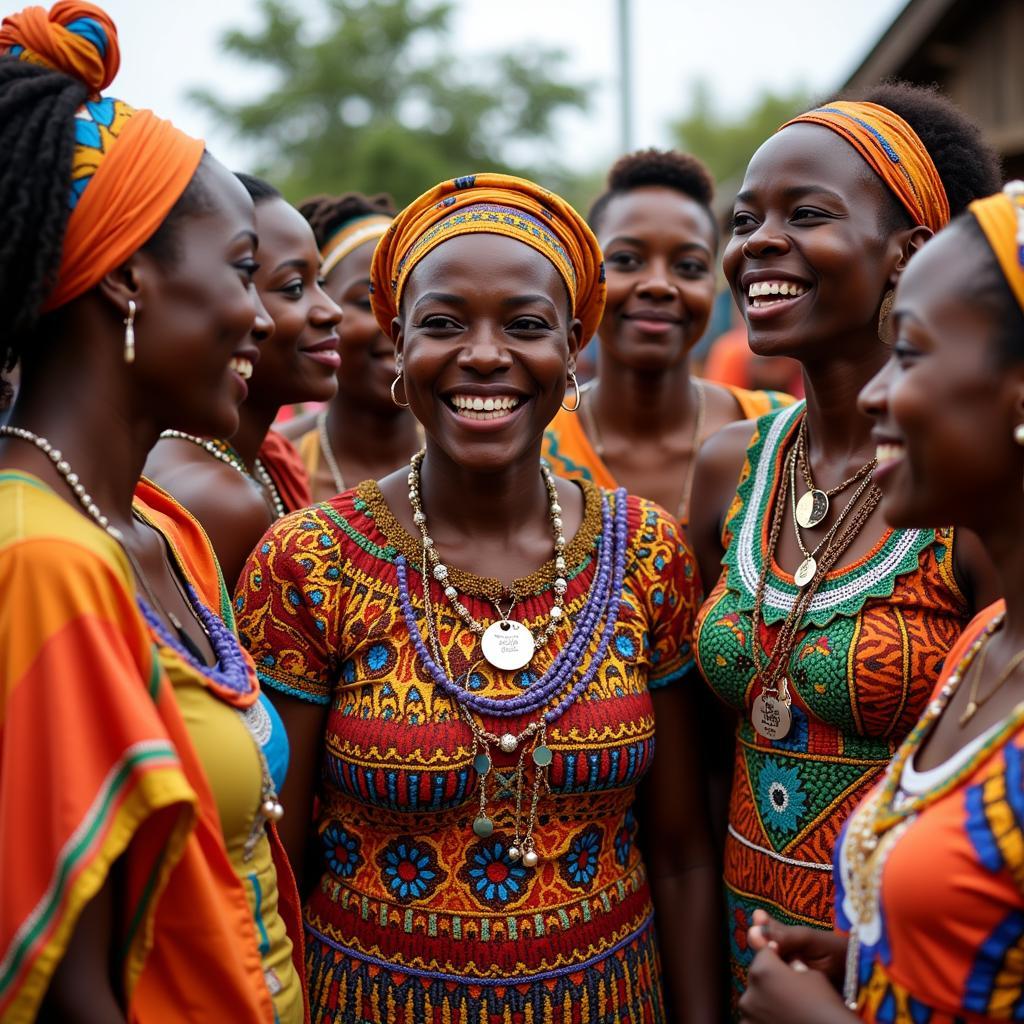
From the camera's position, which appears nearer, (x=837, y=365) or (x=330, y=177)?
(x=837, y=365)

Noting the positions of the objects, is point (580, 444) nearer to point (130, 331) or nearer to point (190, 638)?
point (190, 638)

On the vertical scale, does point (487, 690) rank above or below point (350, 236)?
below

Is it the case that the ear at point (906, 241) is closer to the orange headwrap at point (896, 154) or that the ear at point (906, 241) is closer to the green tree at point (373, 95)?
the orange headwrap at point (896, 154)

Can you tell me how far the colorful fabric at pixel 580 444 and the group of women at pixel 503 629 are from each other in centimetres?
109

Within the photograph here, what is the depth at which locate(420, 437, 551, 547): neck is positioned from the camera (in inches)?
116

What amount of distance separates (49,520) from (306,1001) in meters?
1.38

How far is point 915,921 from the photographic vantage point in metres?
1.86

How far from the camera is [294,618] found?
274cm

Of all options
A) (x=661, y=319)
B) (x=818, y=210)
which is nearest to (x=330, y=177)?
(x=661, y=319)

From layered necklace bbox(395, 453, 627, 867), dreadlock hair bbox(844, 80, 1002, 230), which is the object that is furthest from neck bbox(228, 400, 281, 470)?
dreadlock hair bbox(844, 80, 1002, 230)

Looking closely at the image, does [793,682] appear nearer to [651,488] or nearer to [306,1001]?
[306,1001]

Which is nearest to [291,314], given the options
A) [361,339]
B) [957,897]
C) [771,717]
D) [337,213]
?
[361,339]

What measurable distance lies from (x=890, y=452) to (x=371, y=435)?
305 centimetres

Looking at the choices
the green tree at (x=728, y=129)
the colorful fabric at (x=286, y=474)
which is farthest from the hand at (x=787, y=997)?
the green tree at (x=728, y=129)
